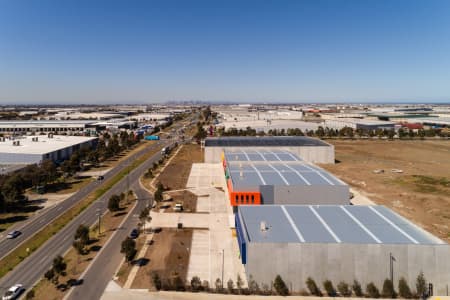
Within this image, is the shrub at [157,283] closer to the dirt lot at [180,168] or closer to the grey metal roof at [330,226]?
the grey metal roof at [330,226]

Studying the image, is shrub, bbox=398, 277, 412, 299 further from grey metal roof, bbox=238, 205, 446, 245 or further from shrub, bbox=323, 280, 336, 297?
shrub, bbox=323, 280, 336, 297

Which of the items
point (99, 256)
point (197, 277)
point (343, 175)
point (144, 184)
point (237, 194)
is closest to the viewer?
point (197, 277)

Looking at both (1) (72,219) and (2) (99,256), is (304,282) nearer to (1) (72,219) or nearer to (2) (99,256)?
(2) (99,256)

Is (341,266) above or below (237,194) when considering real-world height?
below

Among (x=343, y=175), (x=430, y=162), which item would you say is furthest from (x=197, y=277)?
(x=430, y=162)

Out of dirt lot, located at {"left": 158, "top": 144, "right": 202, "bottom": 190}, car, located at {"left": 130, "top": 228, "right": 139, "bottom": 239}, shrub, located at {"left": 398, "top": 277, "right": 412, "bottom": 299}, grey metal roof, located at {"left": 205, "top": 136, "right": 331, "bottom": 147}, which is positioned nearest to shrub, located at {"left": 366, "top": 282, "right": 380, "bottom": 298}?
shrub, located at {"left": 398, "top": 277, "right": 412, "bottom": 299}
